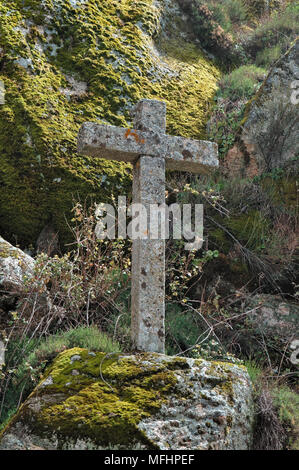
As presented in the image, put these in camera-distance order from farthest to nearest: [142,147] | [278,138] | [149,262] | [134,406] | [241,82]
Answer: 1. [241,82]
2. [278,138]
3. [142,147]
4. [149,262]
5. [134,406]

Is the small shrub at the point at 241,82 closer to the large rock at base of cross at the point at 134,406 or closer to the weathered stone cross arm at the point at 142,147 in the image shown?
the weathered stone cross arm at the point at 142,147

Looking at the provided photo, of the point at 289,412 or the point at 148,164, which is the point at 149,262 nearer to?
the point at 148,164

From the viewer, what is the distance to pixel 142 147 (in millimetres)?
3904

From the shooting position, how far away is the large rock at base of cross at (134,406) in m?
2.84

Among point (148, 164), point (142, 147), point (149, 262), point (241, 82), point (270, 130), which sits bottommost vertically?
point (149, 262)

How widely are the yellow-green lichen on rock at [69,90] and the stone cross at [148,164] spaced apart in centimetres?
171

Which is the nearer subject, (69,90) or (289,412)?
(289,412)

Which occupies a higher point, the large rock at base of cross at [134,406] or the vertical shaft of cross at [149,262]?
the vertical shaft of cross at [149,262]

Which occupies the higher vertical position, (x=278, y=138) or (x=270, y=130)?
(x=270, y=130)

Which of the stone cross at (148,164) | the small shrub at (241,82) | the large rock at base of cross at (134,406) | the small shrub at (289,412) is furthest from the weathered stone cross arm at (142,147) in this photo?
the small shrub at (241,82)

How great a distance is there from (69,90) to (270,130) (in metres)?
2.66

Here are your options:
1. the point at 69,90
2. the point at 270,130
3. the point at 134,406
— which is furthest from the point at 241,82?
the point at 134,406

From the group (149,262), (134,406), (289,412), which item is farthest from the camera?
(149,262)

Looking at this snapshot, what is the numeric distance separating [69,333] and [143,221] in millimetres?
1165
